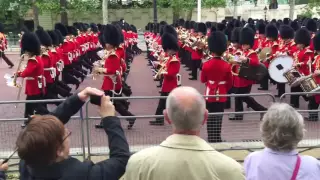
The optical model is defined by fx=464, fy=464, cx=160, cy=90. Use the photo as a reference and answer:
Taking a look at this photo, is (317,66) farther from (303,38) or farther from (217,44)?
(217,44)

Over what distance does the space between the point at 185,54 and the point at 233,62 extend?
8.20 metres

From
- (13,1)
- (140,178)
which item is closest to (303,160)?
(140,178)

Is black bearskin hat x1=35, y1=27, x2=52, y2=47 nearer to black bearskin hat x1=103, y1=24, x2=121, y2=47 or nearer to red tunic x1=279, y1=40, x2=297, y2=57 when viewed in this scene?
black bearskin hat x1=103, y1=24, x2=121, y2=47

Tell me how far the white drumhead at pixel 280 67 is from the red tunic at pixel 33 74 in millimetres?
3984

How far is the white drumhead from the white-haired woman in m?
5.94

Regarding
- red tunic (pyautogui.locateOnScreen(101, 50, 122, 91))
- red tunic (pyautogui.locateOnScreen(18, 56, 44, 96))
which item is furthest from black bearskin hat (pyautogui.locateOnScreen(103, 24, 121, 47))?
red tunic (pyautogui.locateOnScreen(18, 56, 44, 96))

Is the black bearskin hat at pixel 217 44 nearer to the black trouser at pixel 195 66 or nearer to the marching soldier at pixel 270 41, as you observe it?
the marching soldier at pixel 270 41

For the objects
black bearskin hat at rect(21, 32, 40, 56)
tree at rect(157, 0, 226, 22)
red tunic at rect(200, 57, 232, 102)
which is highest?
tree at rect(157, 0, 226, 22)

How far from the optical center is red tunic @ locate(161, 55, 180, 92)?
7117mm

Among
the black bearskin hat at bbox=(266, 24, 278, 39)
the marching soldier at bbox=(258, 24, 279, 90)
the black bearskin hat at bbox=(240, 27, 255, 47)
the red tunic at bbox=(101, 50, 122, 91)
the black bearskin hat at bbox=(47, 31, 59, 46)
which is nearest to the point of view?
the red tunic at bbox=(101, 50, 122, 91)

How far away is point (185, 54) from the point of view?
51.3 ft

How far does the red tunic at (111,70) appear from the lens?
7.22 m

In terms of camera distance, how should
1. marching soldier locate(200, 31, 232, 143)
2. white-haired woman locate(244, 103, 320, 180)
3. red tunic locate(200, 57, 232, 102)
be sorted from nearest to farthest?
white-haired woman locate(244, 103, 320, 180), marching soldier locate(200, 31, 232, 143), red tunic locate(200, 57, 232, 102)

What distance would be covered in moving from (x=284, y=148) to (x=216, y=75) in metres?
3.87
